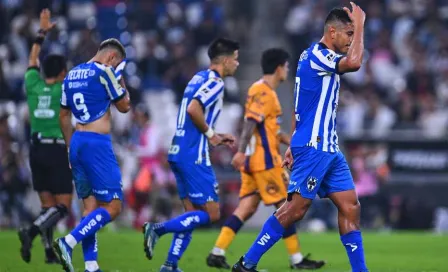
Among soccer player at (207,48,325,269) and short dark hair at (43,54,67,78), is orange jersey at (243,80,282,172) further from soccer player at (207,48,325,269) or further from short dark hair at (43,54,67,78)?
short dark hair at (43,54,67,78)

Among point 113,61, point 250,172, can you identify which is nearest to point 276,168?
point 250,172

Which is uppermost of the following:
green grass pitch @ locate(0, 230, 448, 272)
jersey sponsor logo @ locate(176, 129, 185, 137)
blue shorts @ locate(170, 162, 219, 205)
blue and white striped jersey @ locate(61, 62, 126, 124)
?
blue and white striped jersey @ locate(61, 62, 126, 124)

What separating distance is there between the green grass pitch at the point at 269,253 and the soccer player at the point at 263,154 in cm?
57

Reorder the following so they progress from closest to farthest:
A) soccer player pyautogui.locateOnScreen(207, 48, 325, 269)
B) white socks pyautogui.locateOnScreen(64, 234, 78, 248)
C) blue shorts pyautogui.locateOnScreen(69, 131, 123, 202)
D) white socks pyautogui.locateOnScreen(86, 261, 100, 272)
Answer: white socks pyautogui.locateOnScreen(64, 234, 78, 248)
blue shorts pyautogui.locateOnScreen(69, 131, 123, 202)
white socks pyautogui.locateOnScreen(86, 261, 100, 272)
soccer player pyautogui.locateOnScreen(207, 48, 325, 269)

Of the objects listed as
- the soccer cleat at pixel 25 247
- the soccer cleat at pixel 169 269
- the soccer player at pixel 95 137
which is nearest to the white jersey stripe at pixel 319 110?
the soccer player at pixel 95 137

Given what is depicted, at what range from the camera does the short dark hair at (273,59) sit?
1505 centimetres

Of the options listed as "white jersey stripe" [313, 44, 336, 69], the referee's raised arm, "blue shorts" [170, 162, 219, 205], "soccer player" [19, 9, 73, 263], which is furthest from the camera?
"soccer player" [19, 9, 73, 263]

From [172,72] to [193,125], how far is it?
15360 mm

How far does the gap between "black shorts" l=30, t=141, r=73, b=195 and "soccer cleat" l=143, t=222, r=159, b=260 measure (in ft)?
9.05

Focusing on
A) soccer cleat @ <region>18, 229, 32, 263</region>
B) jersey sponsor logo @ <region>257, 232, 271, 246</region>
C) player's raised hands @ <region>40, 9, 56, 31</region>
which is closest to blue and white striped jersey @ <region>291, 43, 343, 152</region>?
jersey sponsor logo @ <region>257, 232, 271, 246</region>

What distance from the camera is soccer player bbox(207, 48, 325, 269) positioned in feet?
48.7

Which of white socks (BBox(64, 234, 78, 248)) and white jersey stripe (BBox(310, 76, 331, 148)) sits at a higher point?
white jersey stripe (BBox(310, 76, 331, 148))

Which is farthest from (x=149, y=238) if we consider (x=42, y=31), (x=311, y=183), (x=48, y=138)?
(x=42, y=31)

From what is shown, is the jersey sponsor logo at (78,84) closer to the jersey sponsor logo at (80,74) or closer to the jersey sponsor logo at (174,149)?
the jersey sponsor logo at (80,74)
